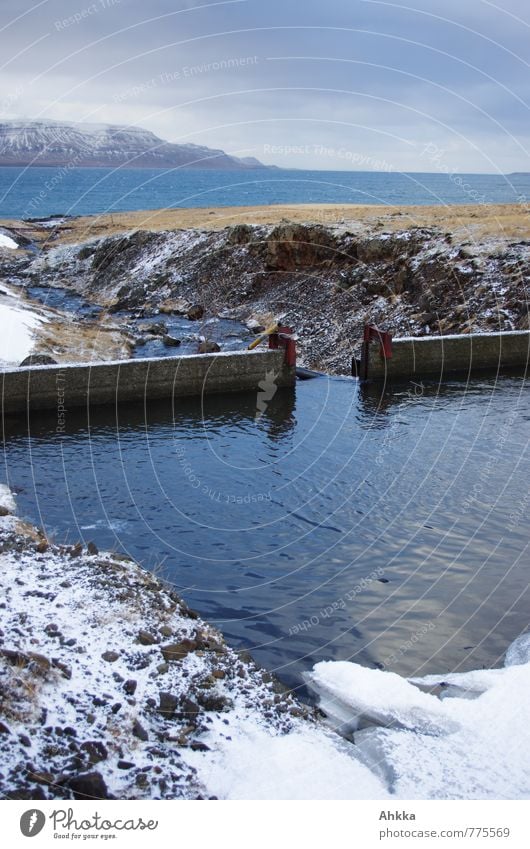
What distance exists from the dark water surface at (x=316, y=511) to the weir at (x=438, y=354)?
8.97ft

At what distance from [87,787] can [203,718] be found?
2.11m

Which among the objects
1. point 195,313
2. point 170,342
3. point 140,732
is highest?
point 195,313

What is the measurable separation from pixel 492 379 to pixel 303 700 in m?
22.8

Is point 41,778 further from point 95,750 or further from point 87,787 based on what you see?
point 95,750

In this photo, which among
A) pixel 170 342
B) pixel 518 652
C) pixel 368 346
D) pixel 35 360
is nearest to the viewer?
pixel 518 652

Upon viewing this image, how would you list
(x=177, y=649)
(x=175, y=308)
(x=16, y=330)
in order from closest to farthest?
1. (x=177, y=649)
2. (x=16, y=330)
3. (x=175, y=308)

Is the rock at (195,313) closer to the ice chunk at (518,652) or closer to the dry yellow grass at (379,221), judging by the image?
the dry yellow grass at (379,221)

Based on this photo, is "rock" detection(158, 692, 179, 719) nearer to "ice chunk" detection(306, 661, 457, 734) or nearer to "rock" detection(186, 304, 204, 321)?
"ice chunk" detection(306, 661, 457, 734)

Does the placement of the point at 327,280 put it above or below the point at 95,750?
above

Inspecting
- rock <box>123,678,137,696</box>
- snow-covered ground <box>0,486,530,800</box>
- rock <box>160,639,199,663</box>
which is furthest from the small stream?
rock <box>123,678,137,696</box>

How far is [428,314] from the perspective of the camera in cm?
A: 3825

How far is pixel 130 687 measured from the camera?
10.6m

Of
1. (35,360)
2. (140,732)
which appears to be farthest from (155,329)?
(140,732)

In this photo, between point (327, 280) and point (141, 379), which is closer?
point (141, 379)
